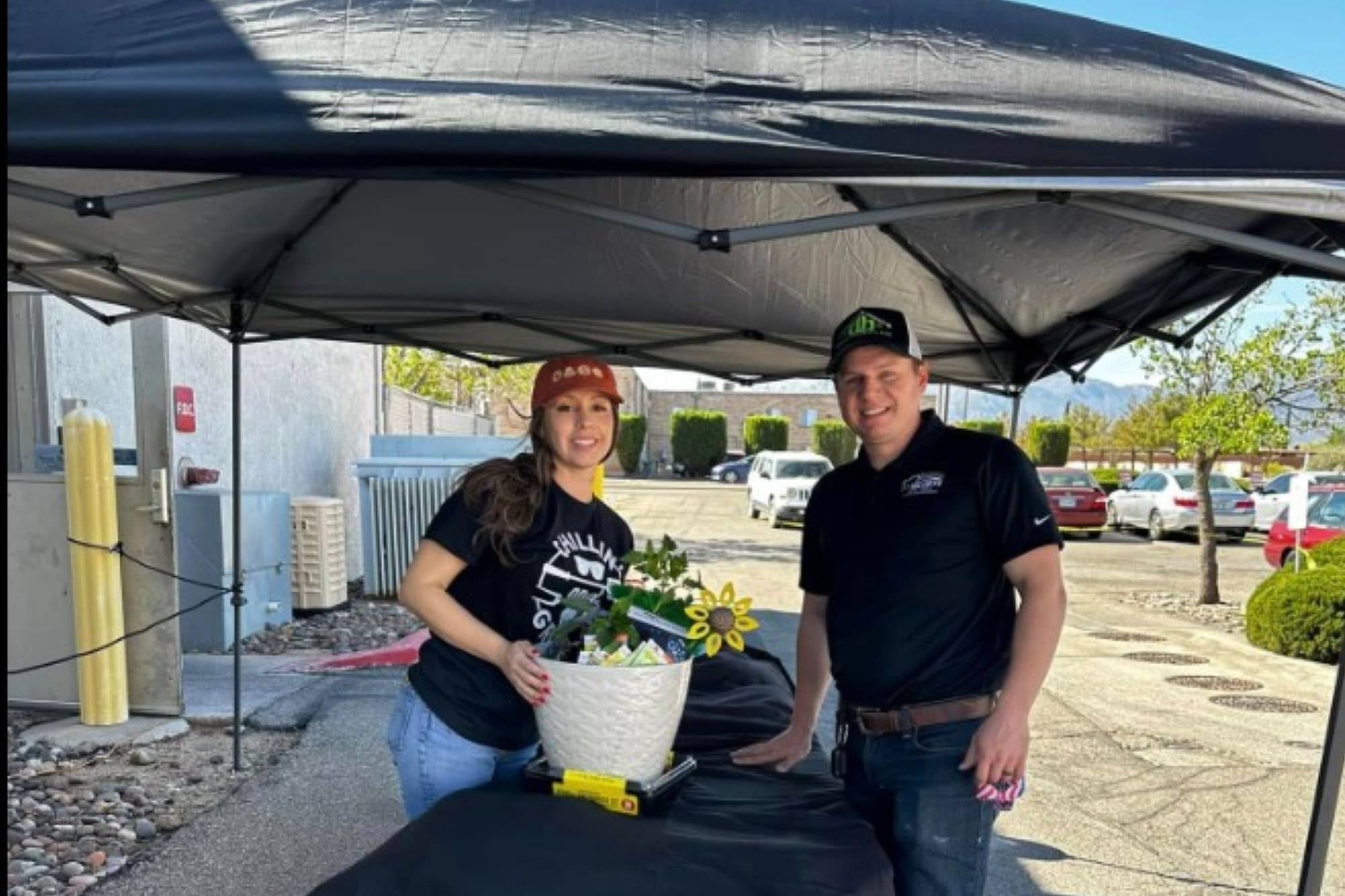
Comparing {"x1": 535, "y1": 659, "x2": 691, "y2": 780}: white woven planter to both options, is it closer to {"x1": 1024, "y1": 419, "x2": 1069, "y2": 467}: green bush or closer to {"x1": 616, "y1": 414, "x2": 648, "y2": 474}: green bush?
{"x1": 1024, "y1": 419, "x2": 1069, "y2": 467}: green bush

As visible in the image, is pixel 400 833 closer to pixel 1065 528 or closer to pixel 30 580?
pixel 30 580

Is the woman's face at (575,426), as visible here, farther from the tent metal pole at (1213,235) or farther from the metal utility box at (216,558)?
the metal utility box at (216,558)

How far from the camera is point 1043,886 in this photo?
3523 mm

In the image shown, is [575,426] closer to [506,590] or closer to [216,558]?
→ [506,590]

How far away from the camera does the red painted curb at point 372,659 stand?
611 centimetres

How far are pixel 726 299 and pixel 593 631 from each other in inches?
84.1

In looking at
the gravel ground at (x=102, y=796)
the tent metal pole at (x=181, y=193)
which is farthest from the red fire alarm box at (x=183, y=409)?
the tent metal pole at (x=181, y=193)

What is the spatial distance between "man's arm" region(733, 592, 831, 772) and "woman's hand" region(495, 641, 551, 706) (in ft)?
2.47

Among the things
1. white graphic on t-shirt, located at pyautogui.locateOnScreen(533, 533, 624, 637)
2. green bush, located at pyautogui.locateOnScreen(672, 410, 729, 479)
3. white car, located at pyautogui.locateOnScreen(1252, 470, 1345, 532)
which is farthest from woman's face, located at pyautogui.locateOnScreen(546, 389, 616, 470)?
green bush, located at pyautogui.locateOnScreen(672, 410, 729, 479)

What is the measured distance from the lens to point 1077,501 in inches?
682

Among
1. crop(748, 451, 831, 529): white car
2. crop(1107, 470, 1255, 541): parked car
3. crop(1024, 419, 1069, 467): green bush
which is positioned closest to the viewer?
crop(1107, 470, 1255, 541): parked car

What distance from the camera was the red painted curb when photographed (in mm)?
6114

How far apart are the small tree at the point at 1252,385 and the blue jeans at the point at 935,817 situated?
913 centimetres

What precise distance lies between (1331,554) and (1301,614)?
1.00m
